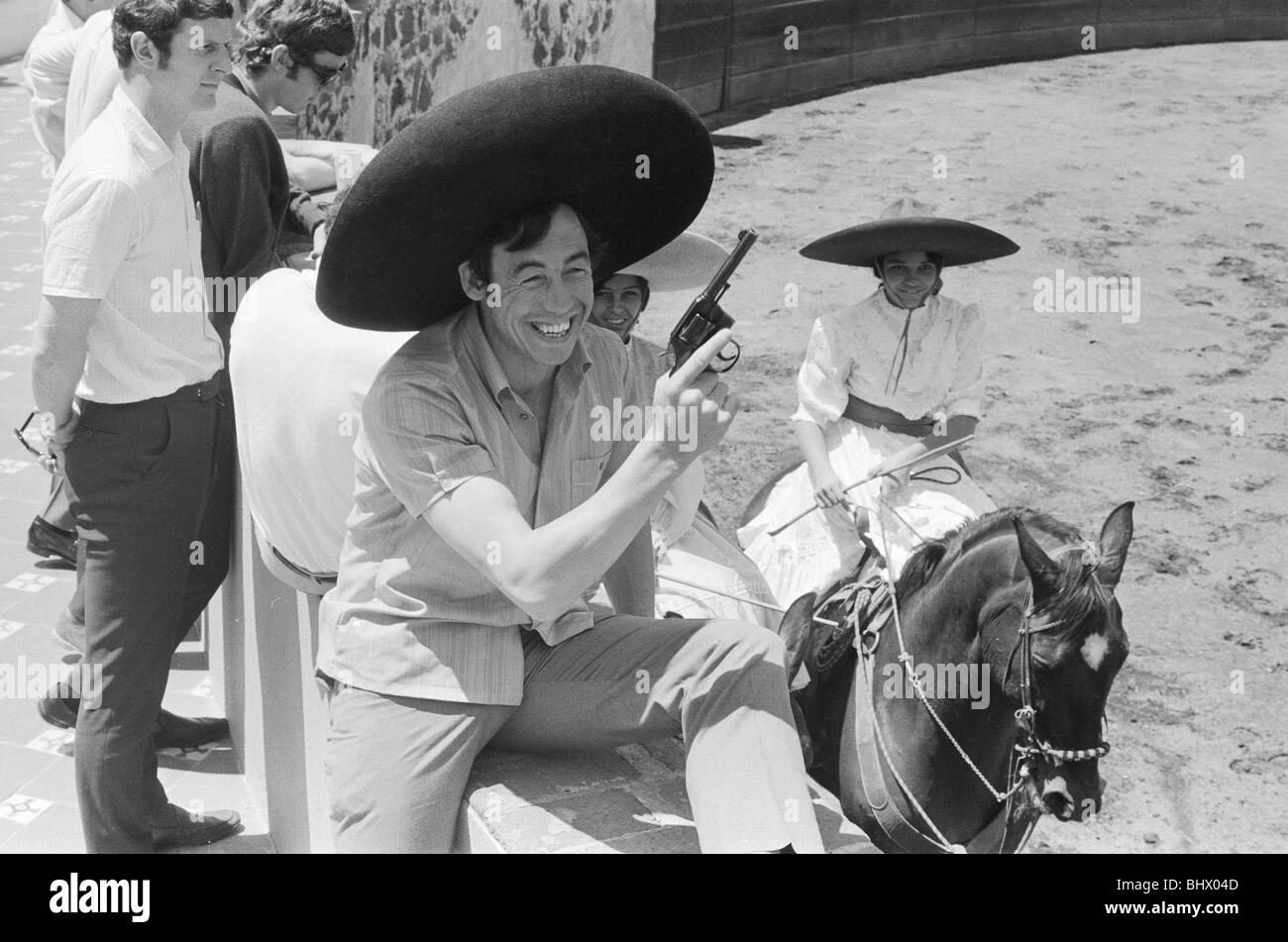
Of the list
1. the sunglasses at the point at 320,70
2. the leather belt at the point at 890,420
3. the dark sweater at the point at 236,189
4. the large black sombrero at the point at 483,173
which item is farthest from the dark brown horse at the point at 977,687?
the sunglasses at the point at 320,70

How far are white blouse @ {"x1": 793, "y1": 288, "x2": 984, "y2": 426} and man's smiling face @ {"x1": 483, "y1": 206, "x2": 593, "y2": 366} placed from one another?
3172 mm

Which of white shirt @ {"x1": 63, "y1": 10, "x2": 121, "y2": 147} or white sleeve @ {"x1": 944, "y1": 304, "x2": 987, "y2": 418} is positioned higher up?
white shirt @ {"x1": 63, "y1": 10, "x2": 121, "y2": 147}

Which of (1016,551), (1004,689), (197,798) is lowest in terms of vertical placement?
(197,798)

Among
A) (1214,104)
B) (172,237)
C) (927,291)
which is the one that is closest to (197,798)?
(172,237)

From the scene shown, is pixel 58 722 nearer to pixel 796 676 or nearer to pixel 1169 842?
pixel 796 676

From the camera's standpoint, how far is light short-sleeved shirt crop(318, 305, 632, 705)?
250 centimetres

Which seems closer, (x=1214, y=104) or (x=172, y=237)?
(x=172, y=237)

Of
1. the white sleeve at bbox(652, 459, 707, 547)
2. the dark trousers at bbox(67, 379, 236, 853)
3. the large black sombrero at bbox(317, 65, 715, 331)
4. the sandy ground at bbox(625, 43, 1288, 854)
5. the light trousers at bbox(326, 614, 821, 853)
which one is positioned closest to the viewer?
the light trousers at bbox(326, 614, 821, 853)

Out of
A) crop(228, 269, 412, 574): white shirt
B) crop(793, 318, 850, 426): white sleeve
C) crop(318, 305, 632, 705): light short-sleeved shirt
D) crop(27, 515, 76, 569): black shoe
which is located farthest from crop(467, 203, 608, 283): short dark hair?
crop(27, 515, 76, 569): black shoe

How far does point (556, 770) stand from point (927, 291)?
3429 mm

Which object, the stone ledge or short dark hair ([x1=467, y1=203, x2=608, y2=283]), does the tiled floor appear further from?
short dark hair ([x1=467, y1=203, x2=608, y2=283])

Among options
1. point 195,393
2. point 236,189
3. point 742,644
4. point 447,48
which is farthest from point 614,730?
point 447,48

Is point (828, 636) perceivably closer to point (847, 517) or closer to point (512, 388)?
point (847, 517)
